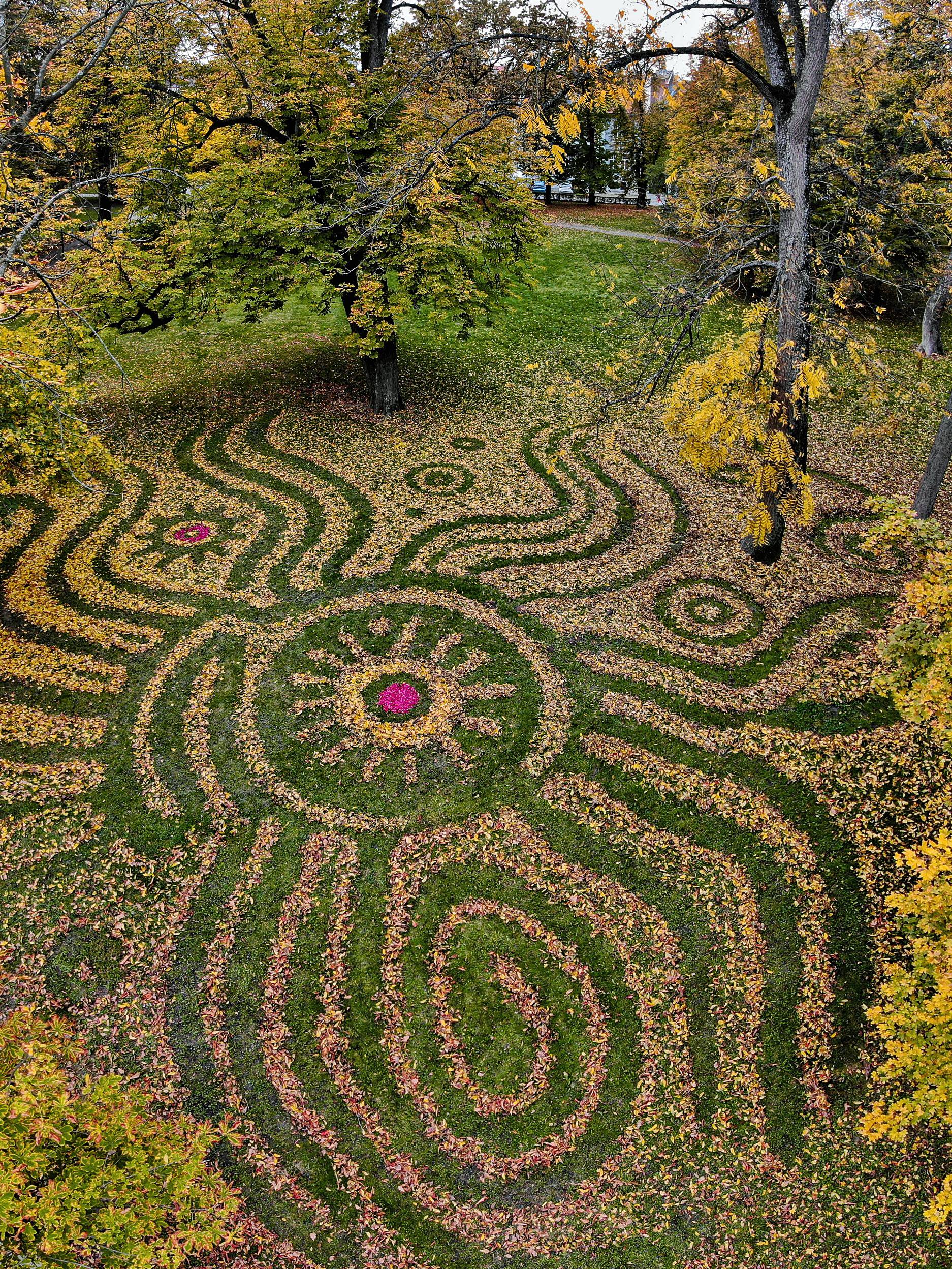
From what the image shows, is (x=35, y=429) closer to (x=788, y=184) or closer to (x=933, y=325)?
(x=788, y=184)

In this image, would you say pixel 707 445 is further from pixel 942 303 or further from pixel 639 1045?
pixel 942 303

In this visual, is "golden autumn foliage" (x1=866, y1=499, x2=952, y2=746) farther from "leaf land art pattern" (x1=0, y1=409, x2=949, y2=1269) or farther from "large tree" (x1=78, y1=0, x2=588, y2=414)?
"large tree" (x1=78, y1=0, x2=588, y2=414)

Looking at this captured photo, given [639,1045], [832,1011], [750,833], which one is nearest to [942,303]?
[750,833]

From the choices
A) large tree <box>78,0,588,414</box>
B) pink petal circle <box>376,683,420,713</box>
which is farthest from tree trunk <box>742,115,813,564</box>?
pink petal circle <box>376,683,420,713</box>

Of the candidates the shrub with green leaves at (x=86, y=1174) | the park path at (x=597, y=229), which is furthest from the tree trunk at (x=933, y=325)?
the shrub with green leaves at (x=86, y=1174)

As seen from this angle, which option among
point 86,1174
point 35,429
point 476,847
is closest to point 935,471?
point 476,847

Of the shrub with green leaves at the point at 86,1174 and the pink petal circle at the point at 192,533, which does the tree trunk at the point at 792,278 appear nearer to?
the pink petal circle at the point at 192,533
